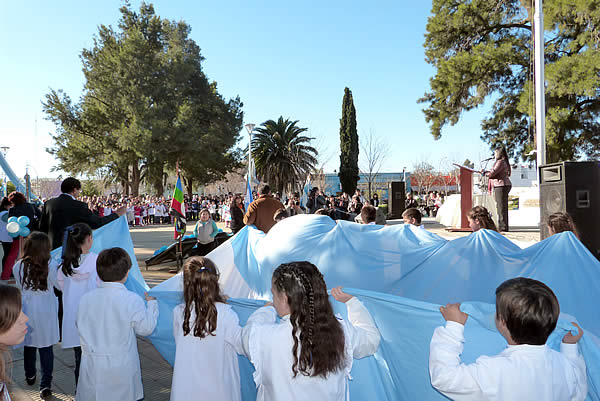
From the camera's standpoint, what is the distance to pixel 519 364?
1648 millimetres

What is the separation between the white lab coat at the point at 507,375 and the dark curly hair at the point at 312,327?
1.42 ft

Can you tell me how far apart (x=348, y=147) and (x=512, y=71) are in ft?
56.0

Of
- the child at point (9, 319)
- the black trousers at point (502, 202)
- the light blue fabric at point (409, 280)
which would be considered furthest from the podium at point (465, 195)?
the child at point (9, 319)

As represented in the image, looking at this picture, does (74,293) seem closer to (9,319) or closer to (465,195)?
(9,319)

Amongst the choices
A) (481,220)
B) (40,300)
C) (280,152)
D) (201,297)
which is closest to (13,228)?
(40,300)

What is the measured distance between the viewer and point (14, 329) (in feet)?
5.87

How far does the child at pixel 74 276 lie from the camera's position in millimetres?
3693

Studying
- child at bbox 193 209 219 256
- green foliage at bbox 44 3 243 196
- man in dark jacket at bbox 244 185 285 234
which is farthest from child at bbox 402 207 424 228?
green foliage at bbox 44 3 243 196

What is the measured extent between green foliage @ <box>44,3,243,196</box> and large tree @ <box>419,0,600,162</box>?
19.2 m

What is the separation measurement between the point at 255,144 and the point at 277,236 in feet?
132

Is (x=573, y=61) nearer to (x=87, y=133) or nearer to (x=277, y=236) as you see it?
(x=277, y=236)

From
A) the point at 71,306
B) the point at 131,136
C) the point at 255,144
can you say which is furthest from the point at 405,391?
the point at 255,144

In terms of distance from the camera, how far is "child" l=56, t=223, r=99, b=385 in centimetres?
369

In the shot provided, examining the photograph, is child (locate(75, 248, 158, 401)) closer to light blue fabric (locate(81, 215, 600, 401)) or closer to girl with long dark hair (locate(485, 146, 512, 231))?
light blue fabric (locate(81, 215, 600, 401))
